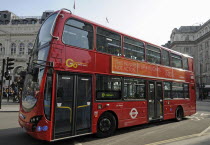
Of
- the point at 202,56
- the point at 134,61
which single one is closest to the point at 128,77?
the point at 134,61

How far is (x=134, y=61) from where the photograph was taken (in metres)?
8.36

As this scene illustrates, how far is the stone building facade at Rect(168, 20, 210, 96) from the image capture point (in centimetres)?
5634

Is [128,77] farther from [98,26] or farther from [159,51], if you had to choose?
[159,51]

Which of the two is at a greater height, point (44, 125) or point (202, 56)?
point (202, 56)

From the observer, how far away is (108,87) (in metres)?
7.12

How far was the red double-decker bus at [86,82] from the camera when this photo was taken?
548 centimetres

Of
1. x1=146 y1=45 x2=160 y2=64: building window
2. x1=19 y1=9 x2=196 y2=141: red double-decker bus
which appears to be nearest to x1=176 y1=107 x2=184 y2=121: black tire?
x1=19 y1=9 x2=196 y2=141: red double-decker bus

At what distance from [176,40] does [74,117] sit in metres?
68.3

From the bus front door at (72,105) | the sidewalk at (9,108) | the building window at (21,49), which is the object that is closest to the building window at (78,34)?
the bus front door at (72,105)

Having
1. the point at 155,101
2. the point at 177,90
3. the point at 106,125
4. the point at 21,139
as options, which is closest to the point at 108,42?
the point at 106,125

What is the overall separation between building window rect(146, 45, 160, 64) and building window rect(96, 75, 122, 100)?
8.46 feet

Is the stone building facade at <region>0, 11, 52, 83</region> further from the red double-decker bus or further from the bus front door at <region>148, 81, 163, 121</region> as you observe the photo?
the red double-decker bus

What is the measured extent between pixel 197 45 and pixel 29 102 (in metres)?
68.1

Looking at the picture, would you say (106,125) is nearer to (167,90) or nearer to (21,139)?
(21,139)
